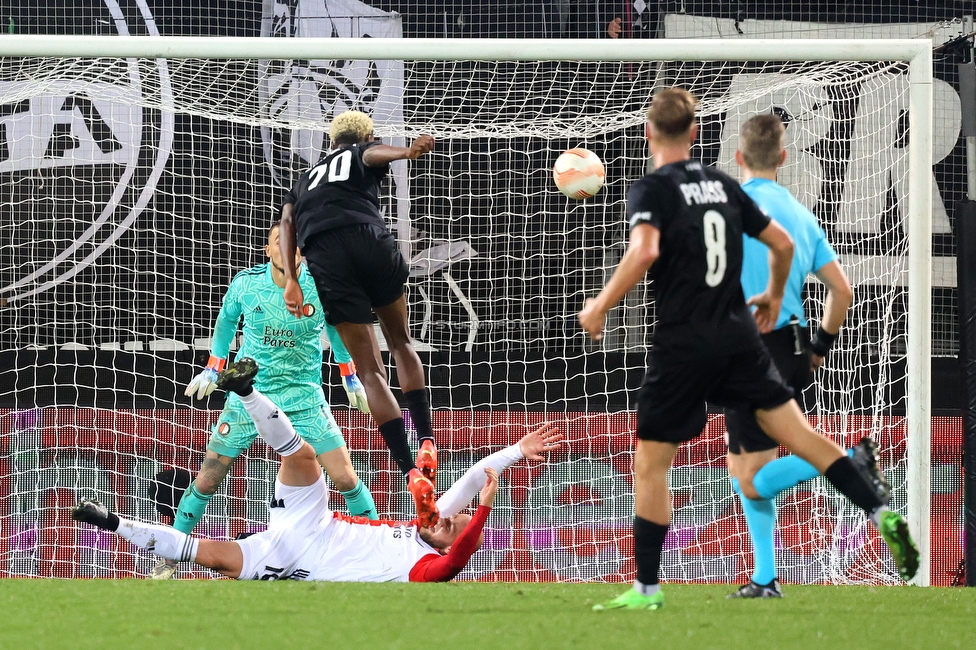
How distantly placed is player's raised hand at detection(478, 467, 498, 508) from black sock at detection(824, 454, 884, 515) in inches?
72.3

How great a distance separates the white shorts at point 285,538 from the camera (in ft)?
17.3

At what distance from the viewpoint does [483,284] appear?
9.92 meters

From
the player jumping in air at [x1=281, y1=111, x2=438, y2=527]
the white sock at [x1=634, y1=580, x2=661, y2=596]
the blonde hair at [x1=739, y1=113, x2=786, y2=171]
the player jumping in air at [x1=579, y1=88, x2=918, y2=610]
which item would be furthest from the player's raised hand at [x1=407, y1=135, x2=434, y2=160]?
the white sock at [x1=634, y1=580, x2=661, y2=596]

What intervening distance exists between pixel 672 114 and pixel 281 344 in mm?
3325

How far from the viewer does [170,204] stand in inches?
410

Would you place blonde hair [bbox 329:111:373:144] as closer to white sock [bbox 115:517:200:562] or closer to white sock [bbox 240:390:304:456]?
white sock [bbox 240:390:304:456]

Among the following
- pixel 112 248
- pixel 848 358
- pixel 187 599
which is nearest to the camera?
pixel 187 599

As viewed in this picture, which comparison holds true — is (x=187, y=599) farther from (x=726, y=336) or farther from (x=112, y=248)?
(x=112, y=248)

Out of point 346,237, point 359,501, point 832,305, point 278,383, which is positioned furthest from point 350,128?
point 832,305

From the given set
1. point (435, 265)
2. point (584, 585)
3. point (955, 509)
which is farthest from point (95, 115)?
point (955, 509)

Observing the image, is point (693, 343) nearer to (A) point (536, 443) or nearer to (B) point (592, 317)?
(B) point (592, 317)

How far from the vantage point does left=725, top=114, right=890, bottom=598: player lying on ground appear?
4309mm

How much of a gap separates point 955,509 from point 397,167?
5.06m

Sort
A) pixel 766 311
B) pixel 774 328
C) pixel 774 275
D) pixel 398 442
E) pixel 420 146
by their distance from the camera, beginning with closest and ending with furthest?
pixel 774 275
pixel 766 311
pixel 774 328
pixel 420 146
pixel 398 442
